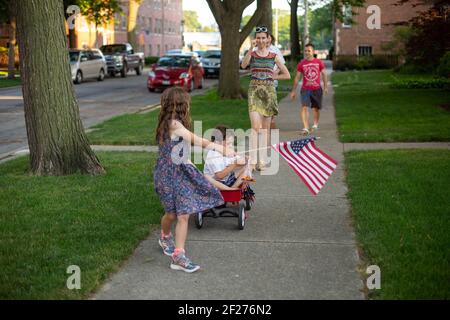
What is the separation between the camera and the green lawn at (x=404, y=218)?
16.5 feet

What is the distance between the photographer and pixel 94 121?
1758cm

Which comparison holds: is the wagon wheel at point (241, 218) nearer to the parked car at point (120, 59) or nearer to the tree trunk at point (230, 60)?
the tree trunk at point (230, 60)

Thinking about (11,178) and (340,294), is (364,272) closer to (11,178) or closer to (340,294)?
(340,294)

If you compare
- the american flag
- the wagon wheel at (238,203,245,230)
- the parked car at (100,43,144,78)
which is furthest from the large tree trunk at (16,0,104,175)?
the parked car at (100,43,144,78)

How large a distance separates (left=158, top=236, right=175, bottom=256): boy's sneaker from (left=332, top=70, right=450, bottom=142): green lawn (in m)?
7.32

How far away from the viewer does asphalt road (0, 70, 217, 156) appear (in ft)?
47.9

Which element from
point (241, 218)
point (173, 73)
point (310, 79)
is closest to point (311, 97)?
point (310, 79)

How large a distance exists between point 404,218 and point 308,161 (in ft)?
3.59

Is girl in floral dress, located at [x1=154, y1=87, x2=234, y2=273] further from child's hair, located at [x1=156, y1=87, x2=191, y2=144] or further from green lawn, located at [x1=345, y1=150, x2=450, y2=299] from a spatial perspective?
green lawn, located at [x1=345, y1=150, x2=450, y2=299]

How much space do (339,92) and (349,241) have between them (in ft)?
67.3

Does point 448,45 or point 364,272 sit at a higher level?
point 448,45

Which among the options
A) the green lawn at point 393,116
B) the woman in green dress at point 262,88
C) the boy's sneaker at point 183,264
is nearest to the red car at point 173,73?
the green lawn at point 393,116

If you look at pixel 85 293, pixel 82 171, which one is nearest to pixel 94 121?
pixel 82 171

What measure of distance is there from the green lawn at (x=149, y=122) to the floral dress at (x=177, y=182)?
702 cm
